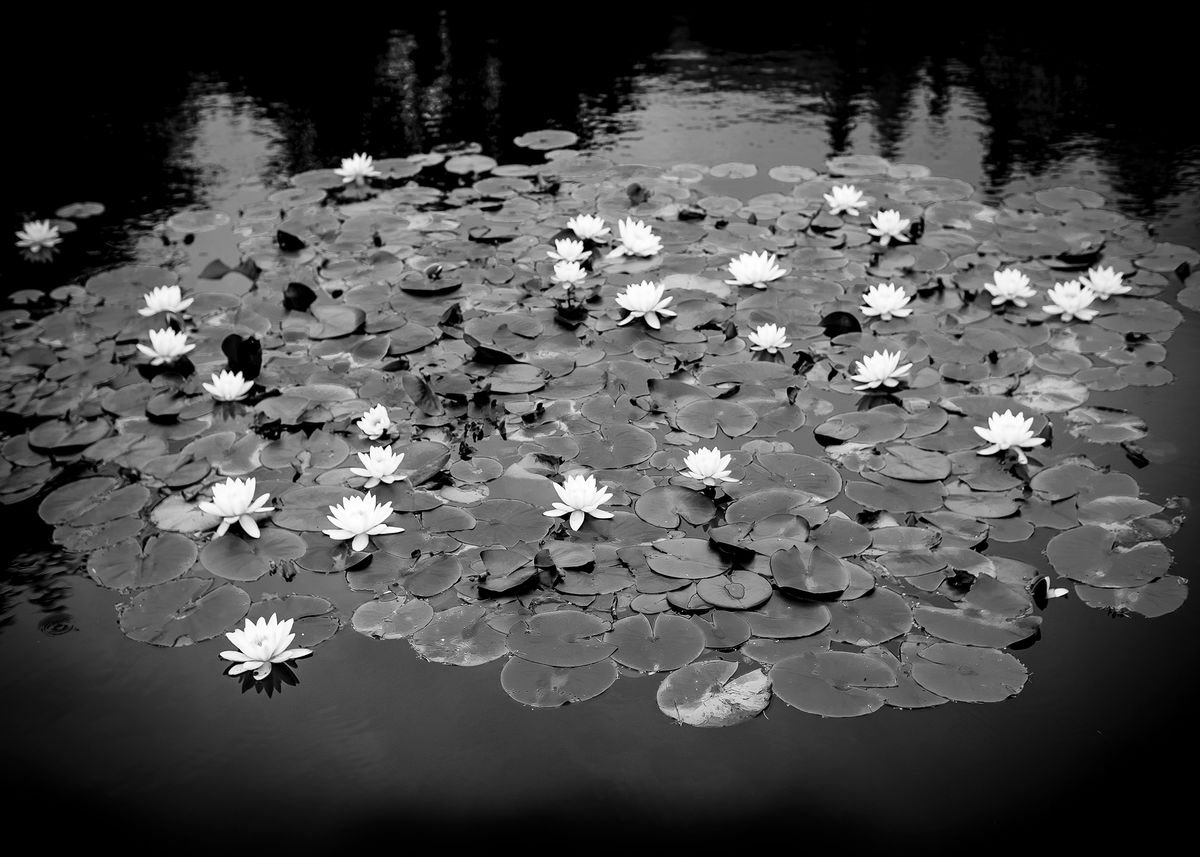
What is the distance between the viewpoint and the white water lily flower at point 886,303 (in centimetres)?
468

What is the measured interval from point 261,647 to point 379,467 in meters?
0.90

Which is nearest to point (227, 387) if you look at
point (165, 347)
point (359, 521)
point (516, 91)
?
point (165, 347)

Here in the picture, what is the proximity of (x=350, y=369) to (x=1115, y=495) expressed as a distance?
3312 millimetres

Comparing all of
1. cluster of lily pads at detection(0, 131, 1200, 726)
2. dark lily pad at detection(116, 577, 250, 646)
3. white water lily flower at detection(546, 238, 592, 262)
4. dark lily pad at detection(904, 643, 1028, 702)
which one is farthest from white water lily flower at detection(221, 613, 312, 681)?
white water lily flower at detection(546, 238, 592, 262)

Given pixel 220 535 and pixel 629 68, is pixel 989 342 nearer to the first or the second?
pixel 220 535

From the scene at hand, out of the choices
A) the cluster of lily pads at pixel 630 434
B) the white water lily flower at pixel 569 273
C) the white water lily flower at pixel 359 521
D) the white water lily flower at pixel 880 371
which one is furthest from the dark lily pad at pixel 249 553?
the white water lily flower at pixel 880 371

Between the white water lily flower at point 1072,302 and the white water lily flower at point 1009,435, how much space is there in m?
1.29

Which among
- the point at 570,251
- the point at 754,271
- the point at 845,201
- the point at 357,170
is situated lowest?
the point at 754,271

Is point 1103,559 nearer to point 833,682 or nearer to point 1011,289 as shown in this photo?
point 833,682

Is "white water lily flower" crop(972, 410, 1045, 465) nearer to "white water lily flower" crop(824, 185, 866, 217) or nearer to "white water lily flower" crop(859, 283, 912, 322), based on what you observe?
"white water lily flower" crop(859, 283, 912, 322)

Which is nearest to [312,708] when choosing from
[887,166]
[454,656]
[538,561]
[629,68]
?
[454,656]

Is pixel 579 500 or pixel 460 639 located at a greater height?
pixel 579 500

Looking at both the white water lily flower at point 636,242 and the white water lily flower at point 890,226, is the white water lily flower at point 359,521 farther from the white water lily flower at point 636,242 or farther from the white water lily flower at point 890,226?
the white water lily flower at point 890,226

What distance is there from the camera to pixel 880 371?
412cm
